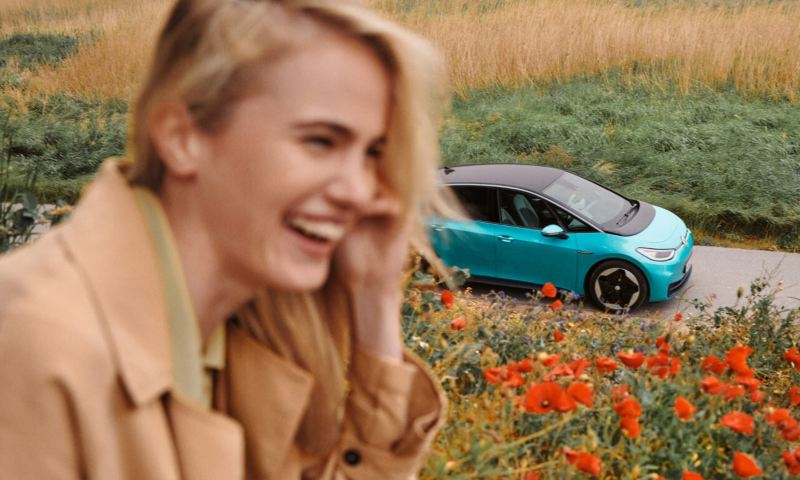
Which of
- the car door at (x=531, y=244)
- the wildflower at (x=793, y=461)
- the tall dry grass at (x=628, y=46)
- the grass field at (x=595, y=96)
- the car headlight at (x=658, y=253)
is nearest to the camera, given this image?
the wildflower at (x=793, y=461)

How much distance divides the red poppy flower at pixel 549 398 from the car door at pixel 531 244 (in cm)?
727

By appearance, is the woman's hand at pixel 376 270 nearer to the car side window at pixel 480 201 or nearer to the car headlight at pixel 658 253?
the car headlight at pixel 658 253

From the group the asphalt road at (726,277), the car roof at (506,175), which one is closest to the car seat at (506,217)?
the car roof at (506,175)

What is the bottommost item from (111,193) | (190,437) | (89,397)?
(190,437)

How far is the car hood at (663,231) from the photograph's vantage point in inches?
383

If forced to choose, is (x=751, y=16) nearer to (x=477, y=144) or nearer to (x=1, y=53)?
(x=477, y=144)

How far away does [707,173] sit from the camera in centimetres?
1352

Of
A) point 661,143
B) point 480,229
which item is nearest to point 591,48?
point 661,143

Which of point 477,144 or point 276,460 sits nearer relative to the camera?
point 276,460

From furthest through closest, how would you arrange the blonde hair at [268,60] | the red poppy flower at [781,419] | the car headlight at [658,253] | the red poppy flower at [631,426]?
the car headlight at [658,253]
the red poppy flower at [781,419]
the red poppy flower at [631,426]
the blonde hair at [268,60]

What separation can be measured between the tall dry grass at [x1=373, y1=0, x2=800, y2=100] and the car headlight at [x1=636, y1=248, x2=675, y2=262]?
350 inches

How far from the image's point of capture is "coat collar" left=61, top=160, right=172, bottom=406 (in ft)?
4.04

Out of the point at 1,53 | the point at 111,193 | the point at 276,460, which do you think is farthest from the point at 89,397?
the point at 1,53

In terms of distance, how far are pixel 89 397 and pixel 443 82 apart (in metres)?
0.74
